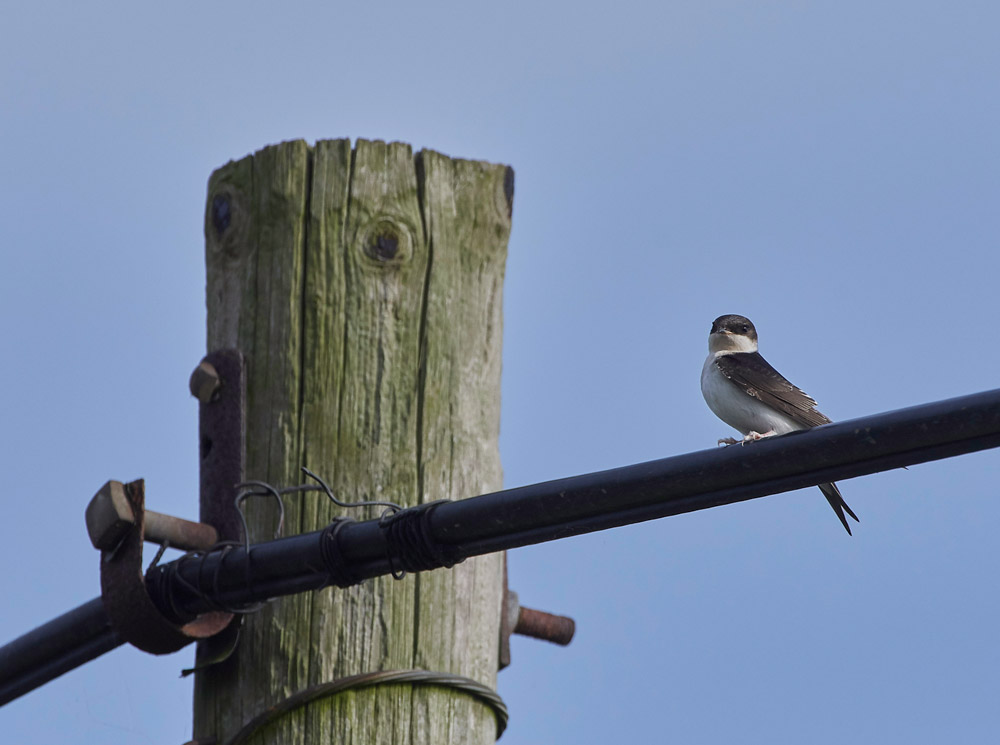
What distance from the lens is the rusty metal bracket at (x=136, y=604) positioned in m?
4.59

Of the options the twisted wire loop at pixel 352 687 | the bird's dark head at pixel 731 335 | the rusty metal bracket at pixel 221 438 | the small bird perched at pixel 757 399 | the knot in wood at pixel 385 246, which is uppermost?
the bird's dark head at pixel 731 335

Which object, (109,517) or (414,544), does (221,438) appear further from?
(414,544)

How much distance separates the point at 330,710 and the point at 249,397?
105 cm

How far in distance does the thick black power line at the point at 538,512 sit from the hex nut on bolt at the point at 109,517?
16cm

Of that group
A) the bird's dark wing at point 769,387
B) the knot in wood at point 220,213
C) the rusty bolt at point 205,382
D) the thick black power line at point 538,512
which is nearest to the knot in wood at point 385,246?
the knot in wood at point 220,213

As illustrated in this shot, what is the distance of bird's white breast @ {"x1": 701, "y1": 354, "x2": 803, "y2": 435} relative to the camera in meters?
6.46

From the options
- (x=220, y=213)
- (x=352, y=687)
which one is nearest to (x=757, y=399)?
(x=220, y=213)

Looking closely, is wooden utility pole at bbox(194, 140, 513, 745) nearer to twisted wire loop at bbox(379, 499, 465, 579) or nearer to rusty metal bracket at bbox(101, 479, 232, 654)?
rusty metal bracket at bbox(101, 479, 232, 654)

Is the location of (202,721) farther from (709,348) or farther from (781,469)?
(709,348)

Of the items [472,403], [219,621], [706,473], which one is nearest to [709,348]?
[472,403]

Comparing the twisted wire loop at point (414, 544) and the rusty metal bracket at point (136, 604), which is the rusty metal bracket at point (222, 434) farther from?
the twisted wire loop at point (414, 544)

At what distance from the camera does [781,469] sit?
3441 millimetres

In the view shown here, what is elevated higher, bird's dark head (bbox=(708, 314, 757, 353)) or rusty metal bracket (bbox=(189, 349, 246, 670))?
bird's dark head (bbox=(708, 314, 757, 353))

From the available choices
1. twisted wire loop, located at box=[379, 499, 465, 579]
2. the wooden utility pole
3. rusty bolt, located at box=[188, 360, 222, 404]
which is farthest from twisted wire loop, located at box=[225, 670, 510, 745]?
rusty bolt, located at box=[188, 360, 222, 404]
